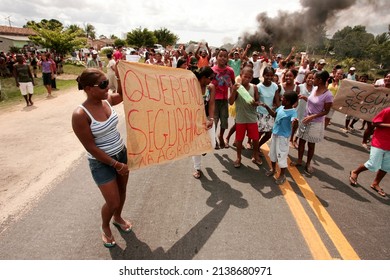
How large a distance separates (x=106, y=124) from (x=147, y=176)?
6.11 ft

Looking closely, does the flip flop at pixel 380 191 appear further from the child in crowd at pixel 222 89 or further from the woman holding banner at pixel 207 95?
the child in crowd at pixel 222 89

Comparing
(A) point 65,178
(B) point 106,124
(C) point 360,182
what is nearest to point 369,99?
(C) point 360,182

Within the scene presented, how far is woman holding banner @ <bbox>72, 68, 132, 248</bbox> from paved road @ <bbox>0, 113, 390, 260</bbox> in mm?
438

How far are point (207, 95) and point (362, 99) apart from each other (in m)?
3.29

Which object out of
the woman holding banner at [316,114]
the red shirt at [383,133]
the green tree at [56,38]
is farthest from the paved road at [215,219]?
the green tree at [56,38]

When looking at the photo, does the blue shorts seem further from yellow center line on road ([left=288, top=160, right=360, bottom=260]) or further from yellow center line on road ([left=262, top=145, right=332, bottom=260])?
yellow center line on road ([left=262, top=145, right=332, bottom=260])

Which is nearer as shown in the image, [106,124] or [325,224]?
[106,124]

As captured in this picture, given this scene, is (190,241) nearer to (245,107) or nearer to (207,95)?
(207,95)

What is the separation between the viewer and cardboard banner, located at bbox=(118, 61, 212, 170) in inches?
97.4

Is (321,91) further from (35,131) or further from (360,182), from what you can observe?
(35,131)

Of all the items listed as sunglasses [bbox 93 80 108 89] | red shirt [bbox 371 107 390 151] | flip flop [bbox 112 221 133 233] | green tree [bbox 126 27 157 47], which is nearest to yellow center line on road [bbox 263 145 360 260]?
red shirt [bbox 371 107 390 151]

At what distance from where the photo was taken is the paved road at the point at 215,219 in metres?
2.45

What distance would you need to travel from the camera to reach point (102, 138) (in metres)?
2.21

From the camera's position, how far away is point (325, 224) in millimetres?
2863
